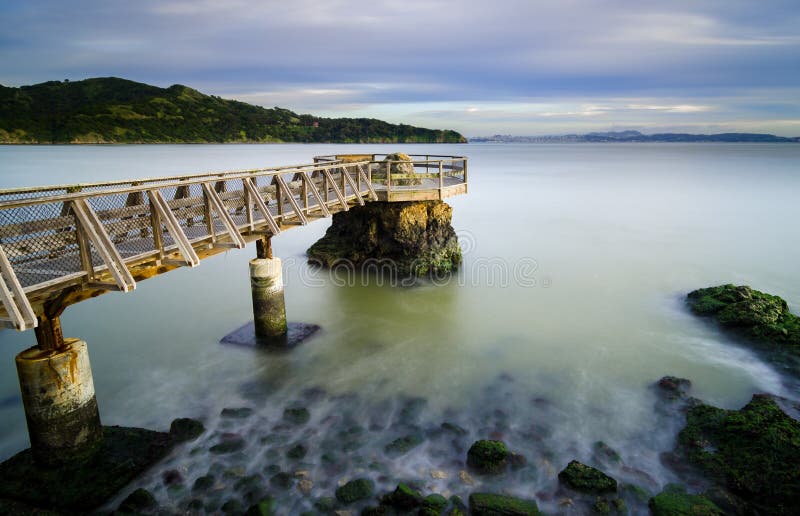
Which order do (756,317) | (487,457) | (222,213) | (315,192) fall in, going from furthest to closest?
(756,317) → (315,192) → (222,213) → (487,457)

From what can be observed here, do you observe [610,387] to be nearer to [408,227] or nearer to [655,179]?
[408,227]

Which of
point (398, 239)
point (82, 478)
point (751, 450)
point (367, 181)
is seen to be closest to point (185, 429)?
point (82, 478)

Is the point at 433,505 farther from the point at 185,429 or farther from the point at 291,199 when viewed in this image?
the point at 291,199

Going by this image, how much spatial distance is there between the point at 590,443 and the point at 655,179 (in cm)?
6229

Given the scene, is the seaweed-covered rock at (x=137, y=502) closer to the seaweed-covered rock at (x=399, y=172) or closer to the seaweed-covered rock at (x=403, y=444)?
the seaweed-covered rock at (x=403, y=444)

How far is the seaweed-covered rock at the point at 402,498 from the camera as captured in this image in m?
6.65

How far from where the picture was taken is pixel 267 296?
11820 millimetres

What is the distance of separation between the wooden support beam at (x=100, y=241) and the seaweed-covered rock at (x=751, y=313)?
13.6 meters

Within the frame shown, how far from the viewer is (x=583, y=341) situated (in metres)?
12.9

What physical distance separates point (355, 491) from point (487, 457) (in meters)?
2.05

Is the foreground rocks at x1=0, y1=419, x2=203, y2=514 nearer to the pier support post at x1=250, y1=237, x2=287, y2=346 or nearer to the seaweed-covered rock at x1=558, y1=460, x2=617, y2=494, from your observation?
the pier support post at x1=250, y1=237, x2=287, y2=346

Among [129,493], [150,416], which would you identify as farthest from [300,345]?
[129,493]

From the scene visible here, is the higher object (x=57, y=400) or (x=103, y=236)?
(x=103, y=236)

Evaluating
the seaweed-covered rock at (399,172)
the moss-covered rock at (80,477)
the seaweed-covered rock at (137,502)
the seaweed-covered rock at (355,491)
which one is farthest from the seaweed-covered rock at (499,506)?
the seaweed-covered rock at (399,172)
